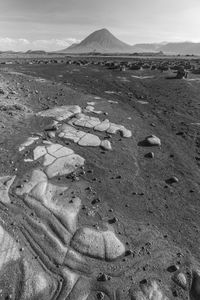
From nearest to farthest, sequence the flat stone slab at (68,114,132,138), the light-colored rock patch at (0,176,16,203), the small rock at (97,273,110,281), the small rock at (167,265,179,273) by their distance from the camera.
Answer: the small rock at (97,273,110,281) < the small rock at (167,265,179,273) < the light-colored rock patch at (0,176,16,203) < the flat stone slab at (68,114,132,138)

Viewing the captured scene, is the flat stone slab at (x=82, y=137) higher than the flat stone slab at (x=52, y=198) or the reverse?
higher

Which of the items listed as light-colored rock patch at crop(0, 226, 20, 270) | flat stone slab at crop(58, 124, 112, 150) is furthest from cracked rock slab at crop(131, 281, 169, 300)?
flat stone slab at crop(58, 124, 112, 150)

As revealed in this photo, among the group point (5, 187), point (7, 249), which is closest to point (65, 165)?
point (5, 187)

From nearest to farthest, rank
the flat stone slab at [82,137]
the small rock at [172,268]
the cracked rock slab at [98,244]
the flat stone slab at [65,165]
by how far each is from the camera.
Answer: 1. the small rock at [172,268]
2. the cracked rock slab at [98,244]
3. the flat stone slab at [65,165]
4. the flat stone slab at [82,137]

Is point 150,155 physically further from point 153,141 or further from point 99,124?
point 99,124

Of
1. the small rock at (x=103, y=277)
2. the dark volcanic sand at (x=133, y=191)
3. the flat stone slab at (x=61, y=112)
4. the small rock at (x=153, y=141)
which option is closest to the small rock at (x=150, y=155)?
the dark volcanic sand at (x=133, y=191)

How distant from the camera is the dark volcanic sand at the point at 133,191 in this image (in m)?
5.29

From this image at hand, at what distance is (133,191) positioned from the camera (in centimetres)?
769

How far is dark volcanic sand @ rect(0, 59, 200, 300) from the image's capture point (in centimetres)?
529

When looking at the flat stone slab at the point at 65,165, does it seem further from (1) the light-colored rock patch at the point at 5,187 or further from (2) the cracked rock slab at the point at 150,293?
(2) the cracked rock slab at the point at 150,293

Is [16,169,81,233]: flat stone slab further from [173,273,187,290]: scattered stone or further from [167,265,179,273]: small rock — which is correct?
[173,273,187,290]: scattered stone

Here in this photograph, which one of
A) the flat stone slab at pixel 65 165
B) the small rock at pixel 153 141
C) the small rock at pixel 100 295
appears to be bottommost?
the small rock at pixel 100 295

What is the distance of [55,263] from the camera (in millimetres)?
5328

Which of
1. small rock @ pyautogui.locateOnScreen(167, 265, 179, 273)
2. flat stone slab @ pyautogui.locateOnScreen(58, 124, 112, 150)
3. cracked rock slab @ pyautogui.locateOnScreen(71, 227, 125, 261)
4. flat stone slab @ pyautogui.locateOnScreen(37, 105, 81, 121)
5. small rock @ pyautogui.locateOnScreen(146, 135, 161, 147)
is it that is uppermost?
flat stone slab @ pyautogui.locateOnScreen(37, 105, 81, 121)
